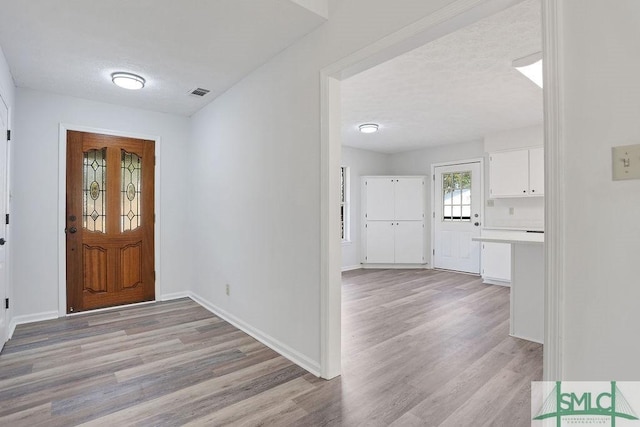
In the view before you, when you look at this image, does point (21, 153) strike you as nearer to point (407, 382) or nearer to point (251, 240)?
point (251, 240)

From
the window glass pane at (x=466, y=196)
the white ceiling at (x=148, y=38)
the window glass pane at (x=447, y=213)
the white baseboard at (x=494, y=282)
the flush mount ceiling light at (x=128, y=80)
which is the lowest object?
the white baseboard at (x=494, y=282)

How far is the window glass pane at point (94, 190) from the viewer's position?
396 cm

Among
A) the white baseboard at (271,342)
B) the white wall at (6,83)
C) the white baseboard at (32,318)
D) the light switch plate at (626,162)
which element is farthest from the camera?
the white baseboard at (32,318)

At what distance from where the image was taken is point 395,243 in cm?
696

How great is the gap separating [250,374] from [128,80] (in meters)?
2.96

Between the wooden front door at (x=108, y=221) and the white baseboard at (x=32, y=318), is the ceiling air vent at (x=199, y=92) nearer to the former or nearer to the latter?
the wooden front door at (x=108, y=221)

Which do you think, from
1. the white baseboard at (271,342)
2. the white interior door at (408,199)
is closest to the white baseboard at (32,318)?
the white baseboard at (271,342)

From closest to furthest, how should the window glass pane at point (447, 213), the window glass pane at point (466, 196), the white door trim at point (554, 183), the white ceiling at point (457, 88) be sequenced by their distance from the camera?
the white door trim at point (554, 183) → the white ceiling at point (457, 88) → the window glass pane at point (466, 196) → the window glass pane at point (447, 213)

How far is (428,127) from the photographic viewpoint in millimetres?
5297

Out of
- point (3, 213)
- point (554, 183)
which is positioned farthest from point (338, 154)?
point (3, 213)

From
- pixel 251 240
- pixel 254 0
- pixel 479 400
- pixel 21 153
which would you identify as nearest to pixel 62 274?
pixel 21 153

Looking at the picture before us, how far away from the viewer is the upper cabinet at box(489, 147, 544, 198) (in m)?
5.14

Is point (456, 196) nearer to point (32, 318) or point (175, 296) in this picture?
point (175, 296)

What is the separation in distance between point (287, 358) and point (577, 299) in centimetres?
206
